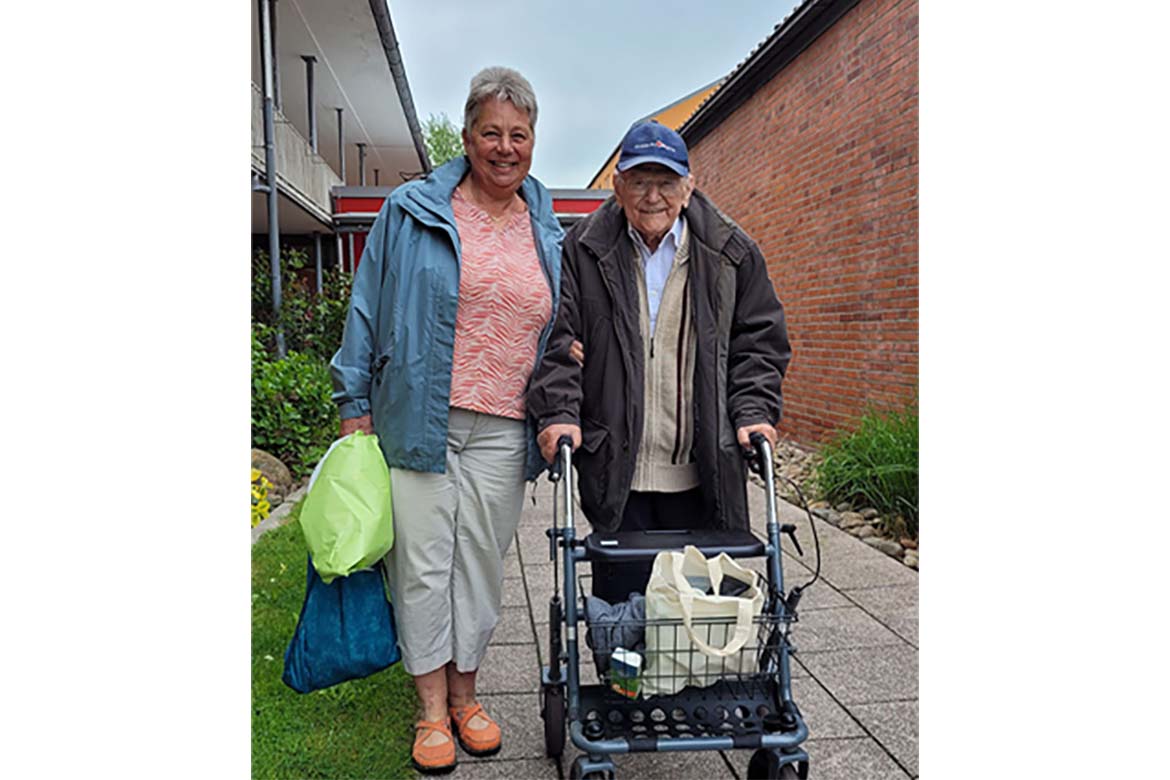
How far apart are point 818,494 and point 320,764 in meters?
4.88

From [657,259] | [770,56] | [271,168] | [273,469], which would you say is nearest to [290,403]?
[273,469]

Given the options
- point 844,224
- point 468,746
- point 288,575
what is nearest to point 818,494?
point 844,224

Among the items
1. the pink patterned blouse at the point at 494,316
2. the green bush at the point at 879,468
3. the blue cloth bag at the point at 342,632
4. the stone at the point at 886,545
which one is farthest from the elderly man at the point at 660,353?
the green bush at the point at 879,468

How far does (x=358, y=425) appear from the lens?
9.29 ft

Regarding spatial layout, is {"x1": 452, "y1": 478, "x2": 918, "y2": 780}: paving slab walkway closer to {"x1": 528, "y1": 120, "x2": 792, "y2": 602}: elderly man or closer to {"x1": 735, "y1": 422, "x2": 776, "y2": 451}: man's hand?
{"x1": 528, "y1": 120, "x2": 792, "y2": 602}: elderly man

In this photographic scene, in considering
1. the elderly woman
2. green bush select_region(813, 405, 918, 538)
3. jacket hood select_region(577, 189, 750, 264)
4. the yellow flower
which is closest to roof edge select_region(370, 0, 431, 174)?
the yellow flower

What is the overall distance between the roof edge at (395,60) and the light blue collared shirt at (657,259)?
415 inches

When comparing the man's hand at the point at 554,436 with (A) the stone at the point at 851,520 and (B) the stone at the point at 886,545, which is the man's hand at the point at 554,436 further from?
(A) the stone at the point at 851,520

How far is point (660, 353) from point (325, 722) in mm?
1728

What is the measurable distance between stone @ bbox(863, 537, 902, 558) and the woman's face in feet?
11.9

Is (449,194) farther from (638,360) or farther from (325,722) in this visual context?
(325,722)

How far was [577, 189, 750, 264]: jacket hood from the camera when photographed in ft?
8.89

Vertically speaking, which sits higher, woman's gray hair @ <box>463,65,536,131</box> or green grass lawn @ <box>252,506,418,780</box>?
woman's gray hair @ <box>463,65,536,131</box>

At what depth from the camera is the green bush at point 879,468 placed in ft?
19.2
